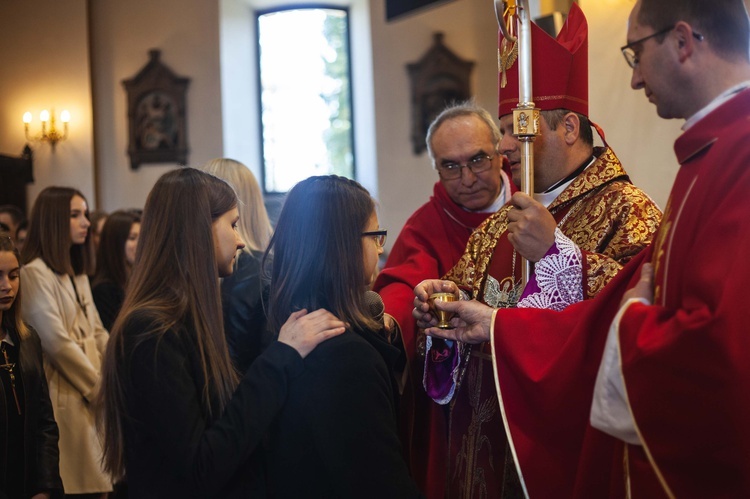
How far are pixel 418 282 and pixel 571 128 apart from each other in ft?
2.96

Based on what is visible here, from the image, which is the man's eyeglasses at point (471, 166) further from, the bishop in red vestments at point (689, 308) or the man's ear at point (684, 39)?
the man's ear at point (684, 39)

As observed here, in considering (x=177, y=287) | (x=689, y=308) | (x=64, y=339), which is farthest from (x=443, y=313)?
(x=64, y=339)

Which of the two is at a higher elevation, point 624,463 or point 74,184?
point 74,184

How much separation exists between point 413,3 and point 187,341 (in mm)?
6452

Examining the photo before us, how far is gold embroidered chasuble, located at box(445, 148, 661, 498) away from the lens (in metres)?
2.57

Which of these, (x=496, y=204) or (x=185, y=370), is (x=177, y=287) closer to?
(x=185, y=370)

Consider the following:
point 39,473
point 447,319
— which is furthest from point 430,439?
point 39,473

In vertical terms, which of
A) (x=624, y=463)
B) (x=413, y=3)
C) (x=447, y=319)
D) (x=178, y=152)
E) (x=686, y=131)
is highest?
(x=413, y=3)

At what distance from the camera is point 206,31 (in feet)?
34.3

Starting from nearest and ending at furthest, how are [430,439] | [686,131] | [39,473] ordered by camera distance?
[686,131]
[430,439]
[39,473]

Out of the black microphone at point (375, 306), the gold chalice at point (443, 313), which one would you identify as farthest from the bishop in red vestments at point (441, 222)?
the gold chalice at point (443, 313)

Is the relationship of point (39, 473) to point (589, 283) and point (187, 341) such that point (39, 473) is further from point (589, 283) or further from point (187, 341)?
point (589, 283)

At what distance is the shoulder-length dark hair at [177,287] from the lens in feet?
6.88

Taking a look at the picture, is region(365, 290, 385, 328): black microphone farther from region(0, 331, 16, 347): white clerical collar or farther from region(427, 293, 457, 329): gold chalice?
region(0, 331, 16, 347): white clerical collar
